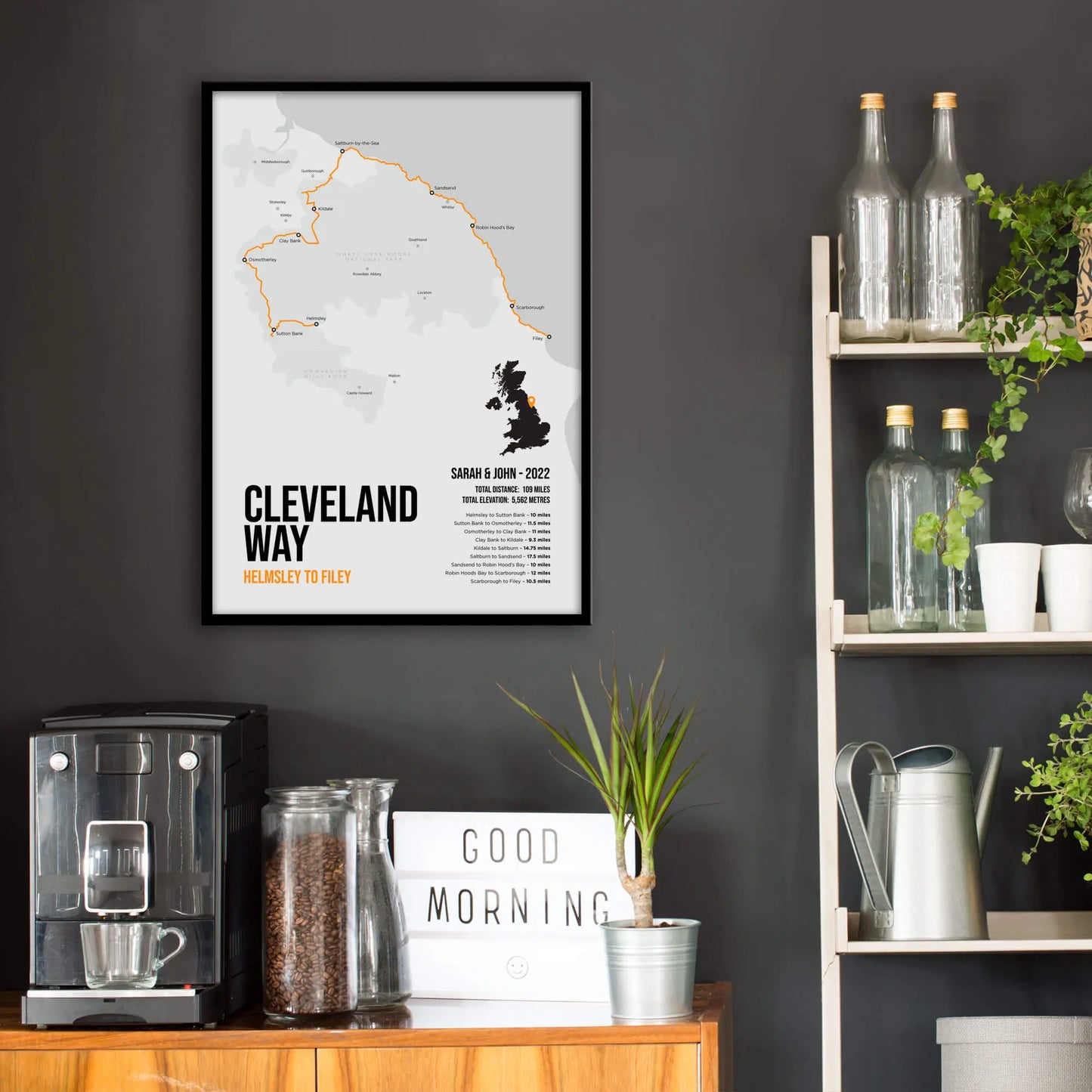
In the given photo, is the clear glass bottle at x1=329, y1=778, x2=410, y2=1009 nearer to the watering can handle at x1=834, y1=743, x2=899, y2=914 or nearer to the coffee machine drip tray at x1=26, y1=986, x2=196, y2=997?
the coffee machine drip tray at x1=26, y1=986, x2=196, y2=997

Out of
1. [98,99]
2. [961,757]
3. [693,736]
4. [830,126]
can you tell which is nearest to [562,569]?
[693,736]

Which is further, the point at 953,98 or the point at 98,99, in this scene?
the point at 98,99

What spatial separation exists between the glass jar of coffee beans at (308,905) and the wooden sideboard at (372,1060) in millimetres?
65

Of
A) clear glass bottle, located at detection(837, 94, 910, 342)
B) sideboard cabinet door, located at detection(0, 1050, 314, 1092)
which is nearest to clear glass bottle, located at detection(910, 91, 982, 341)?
clear glass bottle, located at detection(837, 94, 910, 342)

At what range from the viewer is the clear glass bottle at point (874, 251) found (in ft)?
6.41

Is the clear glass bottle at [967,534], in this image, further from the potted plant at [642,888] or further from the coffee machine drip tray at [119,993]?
the coffee machine drip tray at [119,993]

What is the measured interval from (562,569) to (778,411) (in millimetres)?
434

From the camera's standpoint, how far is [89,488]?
2.14 m

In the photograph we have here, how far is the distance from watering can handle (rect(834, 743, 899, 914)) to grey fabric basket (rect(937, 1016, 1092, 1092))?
0.23 meters

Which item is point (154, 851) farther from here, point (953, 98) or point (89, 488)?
point (953, 98)

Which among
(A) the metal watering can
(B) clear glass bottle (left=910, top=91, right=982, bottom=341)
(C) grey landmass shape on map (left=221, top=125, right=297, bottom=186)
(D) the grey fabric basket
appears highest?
(C) grey landmass shape on map (left=221, top=125, right=297, bottom=186)

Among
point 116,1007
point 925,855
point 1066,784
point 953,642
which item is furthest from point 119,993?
point 1066,784

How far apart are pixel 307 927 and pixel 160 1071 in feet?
0.82

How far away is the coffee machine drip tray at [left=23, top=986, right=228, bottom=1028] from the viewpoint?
1.70 meters
